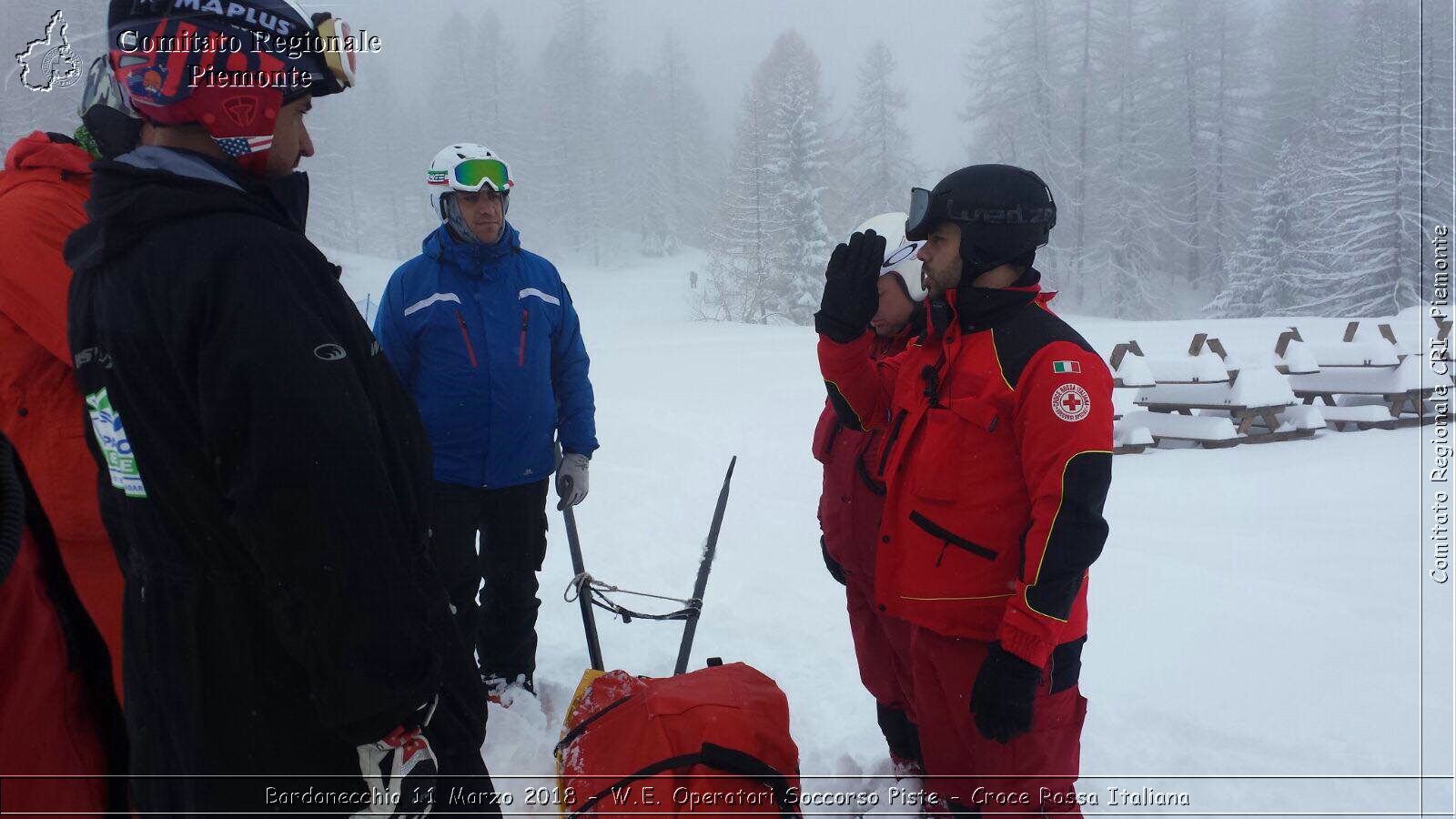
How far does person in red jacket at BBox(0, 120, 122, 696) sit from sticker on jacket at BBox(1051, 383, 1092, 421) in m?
2.66

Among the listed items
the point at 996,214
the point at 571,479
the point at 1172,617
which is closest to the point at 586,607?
the point at 571,479

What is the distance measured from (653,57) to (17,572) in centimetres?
5089

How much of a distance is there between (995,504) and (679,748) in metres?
1.27

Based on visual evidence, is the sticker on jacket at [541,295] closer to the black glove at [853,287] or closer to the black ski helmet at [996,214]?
the black glove at [853,287]

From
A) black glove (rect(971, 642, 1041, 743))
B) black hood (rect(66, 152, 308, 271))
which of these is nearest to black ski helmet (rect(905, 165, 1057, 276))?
black glove (rect(971, 642, 1041, 743))

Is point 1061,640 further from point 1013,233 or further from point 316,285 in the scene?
point 316,285

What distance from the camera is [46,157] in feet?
7.09

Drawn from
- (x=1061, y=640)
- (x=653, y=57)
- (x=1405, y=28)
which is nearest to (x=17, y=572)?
(x=1061, y=640)

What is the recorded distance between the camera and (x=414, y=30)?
54625 millimetres

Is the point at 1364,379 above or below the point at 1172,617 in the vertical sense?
above

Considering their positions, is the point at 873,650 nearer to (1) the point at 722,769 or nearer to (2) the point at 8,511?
(1) the point at 722,769

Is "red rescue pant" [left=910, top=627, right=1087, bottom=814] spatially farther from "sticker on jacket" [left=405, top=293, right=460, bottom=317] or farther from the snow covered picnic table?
the snow covered picnic table

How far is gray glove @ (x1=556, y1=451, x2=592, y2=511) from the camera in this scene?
3.74 meters

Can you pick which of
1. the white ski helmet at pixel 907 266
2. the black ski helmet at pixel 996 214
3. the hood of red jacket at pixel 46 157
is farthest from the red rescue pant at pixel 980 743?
the hood of red jacket at pixel 46 157
